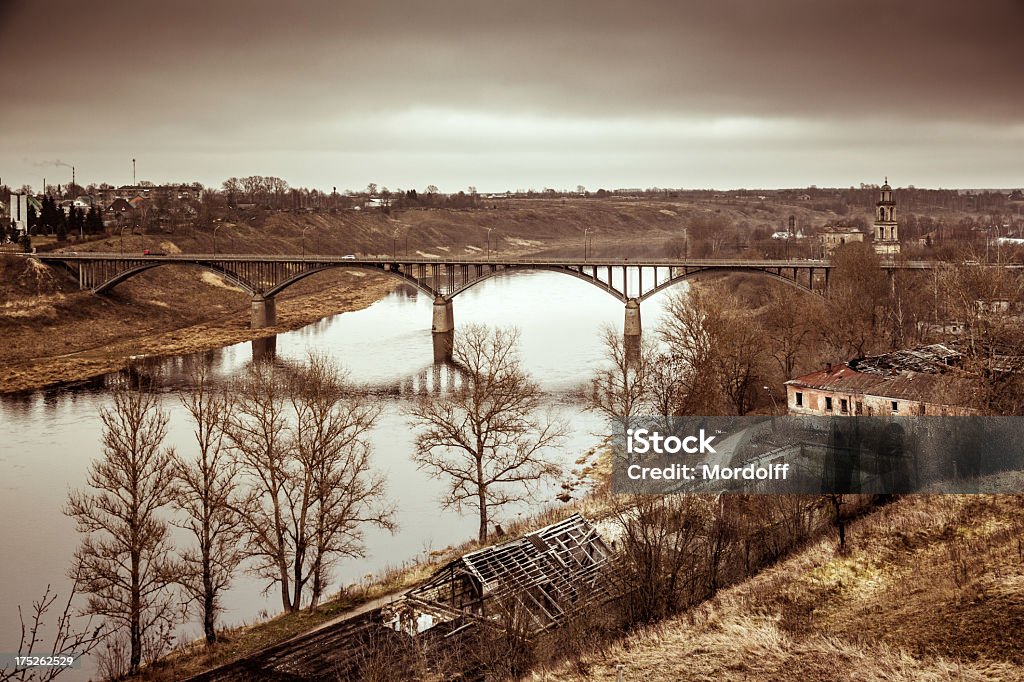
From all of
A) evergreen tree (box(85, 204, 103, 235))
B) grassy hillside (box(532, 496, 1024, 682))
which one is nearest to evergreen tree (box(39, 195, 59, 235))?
evergreen tree (box(85, 204, 103, 235))

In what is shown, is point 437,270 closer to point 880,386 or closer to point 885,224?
point 880,386

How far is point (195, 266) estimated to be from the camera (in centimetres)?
5941

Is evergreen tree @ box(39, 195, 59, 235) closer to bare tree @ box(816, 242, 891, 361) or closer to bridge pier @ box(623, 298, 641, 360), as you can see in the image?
bridge pier @ box(623, 298, 641, 360)

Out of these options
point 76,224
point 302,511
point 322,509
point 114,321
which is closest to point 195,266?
point 114,321

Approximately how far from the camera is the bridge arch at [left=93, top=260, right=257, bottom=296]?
58469mm

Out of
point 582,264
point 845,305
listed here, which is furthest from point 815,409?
point 582,264

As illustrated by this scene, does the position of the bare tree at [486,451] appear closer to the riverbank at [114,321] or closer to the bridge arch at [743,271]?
the bridge arch at [743,271]

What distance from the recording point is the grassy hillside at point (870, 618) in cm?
1191

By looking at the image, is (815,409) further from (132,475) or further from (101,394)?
(101,394)

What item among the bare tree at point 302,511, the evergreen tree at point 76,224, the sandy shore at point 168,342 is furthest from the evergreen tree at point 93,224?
the bare tree at point 302,511

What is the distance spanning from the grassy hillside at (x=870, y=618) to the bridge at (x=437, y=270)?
3136 centimetres

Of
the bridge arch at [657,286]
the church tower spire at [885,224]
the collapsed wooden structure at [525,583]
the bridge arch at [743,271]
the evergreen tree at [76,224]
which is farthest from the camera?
the evergreen tree at [76,224]

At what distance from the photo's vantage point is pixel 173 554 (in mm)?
20672

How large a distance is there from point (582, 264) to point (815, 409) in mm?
24365
